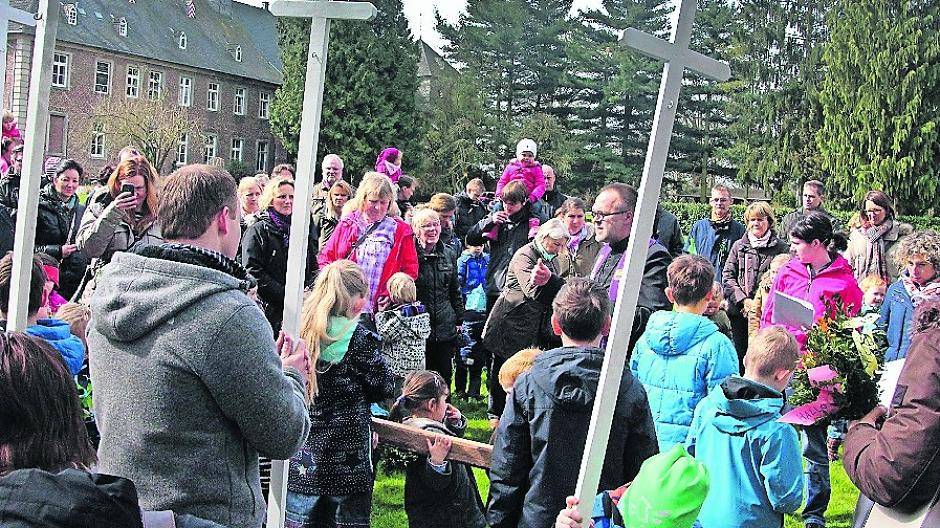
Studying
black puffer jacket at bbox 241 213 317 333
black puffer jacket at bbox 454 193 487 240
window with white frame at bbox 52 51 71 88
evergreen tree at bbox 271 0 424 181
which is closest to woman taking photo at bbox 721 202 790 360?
black puffer jacket at bbox 454 193 487 240

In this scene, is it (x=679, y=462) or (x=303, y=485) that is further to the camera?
(x=303, y=485)

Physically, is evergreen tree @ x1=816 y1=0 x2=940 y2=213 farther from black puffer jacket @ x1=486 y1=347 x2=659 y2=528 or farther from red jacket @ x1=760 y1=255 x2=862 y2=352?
black puffer jacket @ x1=486 y1=347 x2=659 y2=528

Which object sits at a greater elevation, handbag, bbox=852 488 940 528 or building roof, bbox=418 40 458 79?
building roof, bbox=418 40 458 79

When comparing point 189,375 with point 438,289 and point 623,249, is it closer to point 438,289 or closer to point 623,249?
point 623,249

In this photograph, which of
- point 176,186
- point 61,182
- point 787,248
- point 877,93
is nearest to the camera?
point 176,186

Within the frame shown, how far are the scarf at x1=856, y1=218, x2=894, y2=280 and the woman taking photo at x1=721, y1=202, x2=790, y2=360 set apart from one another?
3.41 ft

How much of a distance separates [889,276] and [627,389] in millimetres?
6835

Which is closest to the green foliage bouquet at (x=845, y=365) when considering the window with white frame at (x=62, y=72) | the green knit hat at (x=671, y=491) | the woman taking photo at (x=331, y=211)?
the green knit hat at (x=671, y=491)

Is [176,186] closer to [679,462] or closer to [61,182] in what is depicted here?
[679,462]

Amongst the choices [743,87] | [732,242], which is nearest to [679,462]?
[732,242]

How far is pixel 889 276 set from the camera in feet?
32.7

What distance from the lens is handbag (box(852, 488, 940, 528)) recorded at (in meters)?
3.07

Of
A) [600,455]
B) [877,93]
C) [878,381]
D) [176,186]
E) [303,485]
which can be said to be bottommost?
[303,485]

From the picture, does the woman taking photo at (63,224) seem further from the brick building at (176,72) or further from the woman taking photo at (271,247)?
the brick building at (176,72)
